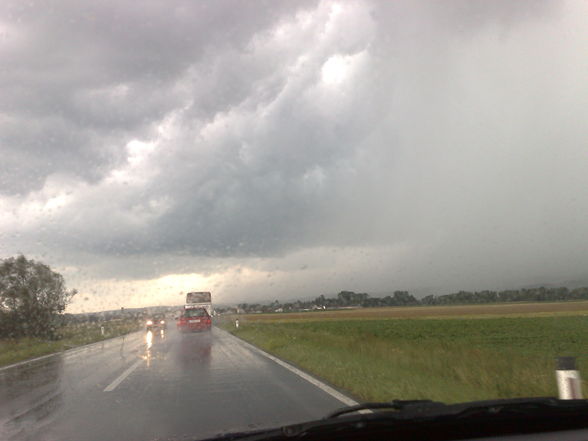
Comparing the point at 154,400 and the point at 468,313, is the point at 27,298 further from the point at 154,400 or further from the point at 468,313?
the point at 468,313

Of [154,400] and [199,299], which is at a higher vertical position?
[199,299]

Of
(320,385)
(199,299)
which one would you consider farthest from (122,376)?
(199,299)

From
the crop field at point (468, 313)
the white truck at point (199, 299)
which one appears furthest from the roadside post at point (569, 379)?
the crop field at point (468, 313)

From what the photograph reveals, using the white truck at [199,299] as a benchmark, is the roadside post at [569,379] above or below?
below

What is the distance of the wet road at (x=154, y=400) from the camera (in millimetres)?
6734

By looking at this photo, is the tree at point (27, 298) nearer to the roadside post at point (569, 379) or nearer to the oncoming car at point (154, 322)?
the oncoming car at point (154, 322)

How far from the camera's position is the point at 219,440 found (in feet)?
12.5

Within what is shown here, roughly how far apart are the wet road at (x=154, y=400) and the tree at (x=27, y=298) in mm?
21987

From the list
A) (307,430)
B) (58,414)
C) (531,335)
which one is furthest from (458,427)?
(531,335)

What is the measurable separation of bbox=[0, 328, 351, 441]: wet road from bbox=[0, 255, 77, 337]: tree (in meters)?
22.0

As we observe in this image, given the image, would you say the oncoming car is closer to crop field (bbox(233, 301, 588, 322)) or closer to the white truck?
the white truck

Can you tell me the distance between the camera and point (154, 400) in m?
8.91

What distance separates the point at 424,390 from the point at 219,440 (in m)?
5.69

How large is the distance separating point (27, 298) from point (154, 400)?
30.6 metres
